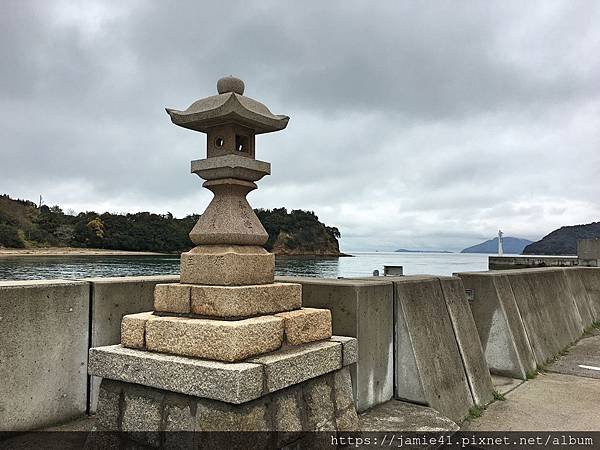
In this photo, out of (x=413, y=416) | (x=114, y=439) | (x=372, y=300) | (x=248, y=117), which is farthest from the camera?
(x=372, y=300)

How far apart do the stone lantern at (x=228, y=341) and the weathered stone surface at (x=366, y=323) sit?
556 mm

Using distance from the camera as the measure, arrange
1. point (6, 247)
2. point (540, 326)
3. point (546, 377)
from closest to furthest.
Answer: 1. point (546, 377)
2. point (540, 326)
3. point (6, 247)

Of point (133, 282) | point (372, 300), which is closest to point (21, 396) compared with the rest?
point (133, 282)

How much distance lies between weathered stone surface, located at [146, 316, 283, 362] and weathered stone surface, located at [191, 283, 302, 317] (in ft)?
0.26

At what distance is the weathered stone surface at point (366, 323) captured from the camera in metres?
4.62

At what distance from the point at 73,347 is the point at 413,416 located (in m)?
3.10

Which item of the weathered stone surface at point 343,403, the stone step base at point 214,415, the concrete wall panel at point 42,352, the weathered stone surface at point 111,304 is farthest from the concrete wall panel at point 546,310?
the concrete wall panel at point 42,352

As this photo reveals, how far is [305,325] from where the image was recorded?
12.5ft

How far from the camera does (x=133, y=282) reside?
457 cm

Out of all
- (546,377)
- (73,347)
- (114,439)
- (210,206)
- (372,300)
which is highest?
(210,206)

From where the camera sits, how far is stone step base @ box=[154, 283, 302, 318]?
3.51 metres

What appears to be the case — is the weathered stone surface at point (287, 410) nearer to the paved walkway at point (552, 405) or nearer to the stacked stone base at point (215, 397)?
the stacked stone base at point (215, 397)

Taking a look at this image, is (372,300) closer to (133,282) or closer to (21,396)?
(133,282)

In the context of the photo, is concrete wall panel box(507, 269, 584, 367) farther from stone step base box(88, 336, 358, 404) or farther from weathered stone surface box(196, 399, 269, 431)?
weathered stone surface box(196, 399, 269, 431)
